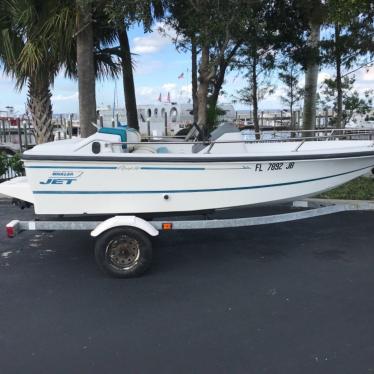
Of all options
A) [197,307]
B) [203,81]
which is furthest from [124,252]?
[203,81]

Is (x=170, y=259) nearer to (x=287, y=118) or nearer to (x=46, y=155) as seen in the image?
(x=46, y=155)

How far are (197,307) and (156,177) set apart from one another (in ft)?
4.40

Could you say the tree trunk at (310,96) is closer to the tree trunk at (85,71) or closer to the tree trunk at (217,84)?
the tree trunk at (217,84)

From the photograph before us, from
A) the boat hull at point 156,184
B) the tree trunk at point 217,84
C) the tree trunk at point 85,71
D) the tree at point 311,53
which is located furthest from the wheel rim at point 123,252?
the tree trunk at point 217,84

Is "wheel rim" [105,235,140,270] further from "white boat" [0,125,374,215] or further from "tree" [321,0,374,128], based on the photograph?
"tree" [321,0,374,128]

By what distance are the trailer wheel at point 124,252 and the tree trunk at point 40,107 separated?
7.13 meters

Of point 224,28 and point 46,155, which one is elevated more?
point 224,28

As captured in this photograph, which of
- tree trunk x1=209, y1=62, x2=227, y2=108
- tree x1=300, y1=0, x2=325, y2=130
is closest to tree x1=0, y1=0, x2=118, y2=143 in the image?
tree trunk x1=209, y1=62, x2=227, y2=108

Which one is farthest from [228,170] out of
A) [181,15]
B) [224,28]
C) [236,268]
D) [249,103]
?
[249,103]

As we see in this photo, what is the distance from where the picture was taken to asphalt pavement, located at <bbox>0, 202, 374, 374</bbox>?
3.33 metres

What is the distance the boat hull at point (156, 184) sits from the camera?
4695 mm

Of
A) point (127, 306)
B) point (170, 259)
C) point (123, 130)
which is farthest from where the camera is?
point (170, 259)

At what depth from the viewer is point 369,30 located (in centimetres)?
1129

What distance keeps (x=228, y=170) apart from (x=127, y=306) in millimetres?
1661
